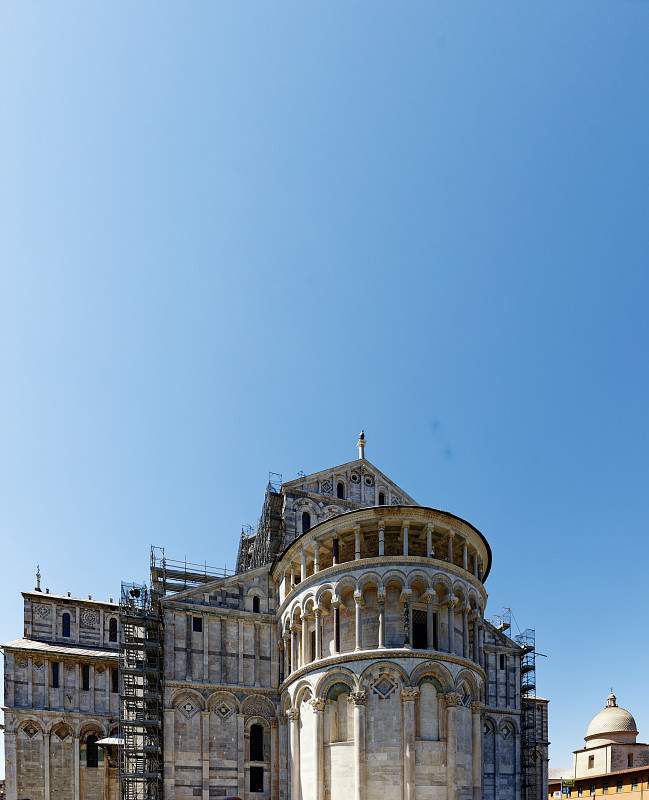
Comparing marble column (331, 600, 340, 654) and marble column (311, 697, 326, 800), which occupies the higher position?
marble column (331, 600, 340, 654)

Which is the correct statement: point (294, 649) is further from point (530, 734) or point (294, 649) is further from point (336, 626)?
point (530, 734)

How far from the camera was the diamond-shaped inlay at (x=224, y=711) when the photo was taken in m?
33.7

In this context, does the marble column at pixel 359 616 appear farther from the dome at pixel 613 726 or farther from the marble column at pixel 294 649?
the dome at pixel 613 726

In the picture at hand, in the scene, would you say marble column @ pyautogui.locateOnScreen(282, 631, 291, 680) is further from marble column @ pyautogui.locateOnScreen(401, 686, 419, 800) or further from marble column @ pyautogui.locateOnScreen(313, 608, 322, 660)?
marble column @ pyautogui.locateOnScreen(401, 686, 419, 800)

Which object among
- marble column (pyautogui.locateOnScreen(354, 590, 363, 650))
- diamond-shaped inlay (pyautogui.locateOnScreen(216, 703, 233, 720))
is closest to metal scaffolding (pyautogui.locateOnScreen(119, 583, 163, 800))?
diamond-shaped inlay (pyautogui.locateOnScreen(216, 703, 233, 720))

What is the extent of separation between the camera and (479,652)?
31797 millimetres

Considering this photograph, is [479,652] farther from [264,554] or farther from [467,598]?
[264,554]

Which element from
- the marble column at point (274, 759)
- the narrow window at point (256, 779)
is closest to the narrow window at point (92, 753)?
the narrow window at point (256, 779)

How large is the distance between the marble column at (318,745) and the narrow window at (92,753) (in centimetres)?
2169

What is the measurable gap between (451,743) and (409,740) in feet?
6.52

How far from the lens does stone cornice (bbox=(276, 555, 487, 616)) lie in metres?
29.8

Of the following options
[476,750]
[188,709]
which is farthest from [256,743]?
[476,750]

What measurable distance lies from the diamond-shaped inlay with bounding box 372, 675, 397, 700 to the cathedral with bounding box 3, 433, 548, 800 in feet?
0.28

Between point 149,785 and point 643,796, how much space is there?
129 feet
